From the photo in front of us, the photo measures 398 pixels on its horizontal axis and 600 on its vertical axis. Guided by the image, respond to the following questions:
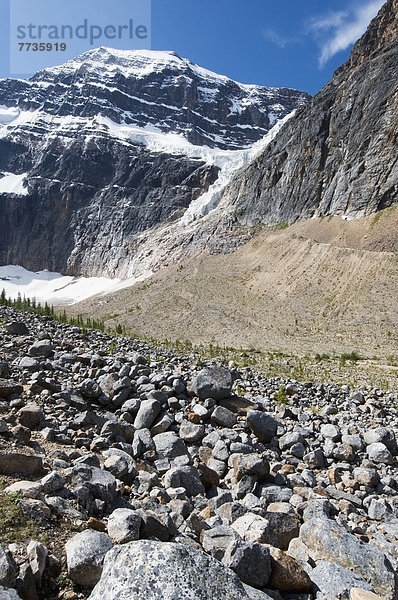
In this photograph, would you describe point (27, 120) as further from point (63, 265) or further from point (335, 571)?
point (335, 571)

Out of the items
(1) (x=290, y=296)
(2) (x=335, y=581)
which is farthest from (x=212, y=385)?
(1) (x=290, y=296)

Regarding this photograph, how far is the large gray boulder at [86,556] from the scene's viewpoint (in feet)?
8.81

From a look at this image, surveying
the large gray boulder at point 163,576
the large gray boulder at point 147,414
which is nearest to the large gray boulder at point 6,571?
the large gray boulder at point 163,576

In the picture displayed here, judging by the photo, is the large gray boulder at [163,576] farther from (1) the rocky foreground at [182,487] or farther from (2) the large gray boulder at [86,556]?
(2) the large gray boulder at [86,556]

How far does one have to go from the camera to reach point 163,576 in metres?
2.32

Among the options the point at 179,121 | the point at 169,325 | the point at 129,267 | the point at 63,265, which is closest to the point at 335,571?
the point at 169,325

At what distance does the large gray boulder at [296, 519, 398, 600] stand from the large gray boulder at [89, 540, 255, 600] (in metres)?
1.82

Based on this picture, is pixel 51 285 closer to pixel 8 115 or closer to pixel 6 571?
pixel 8 115

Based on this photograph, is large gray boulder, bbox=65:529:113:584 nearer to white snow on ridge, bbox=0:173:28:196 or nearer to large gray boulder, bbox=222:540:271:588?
large gray boulder, bbox=222:540:271:588

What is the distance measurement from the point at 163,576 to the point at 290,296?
51575 mm

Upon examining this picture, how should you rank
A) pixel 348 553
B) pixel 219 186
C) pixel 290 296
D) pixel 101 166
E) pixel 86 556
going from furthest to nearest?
pixel 101 166 → pixel 219 186 → pixel 290 296 → pixel 348 553 → pixel 86 556

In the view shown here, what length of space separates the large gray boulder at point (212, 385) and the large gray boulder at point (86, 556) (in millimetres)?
5300

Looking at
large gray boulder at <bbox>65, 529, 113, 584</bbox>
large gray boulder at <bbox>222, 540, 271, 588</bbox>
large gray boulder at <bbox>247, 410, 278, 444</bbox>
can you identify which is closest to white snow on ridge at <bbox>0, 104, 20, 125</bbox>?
large gray boulder at <bbox>247, 410, 278, 444</bbox>

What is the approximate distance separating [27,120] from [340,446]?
216 metres
